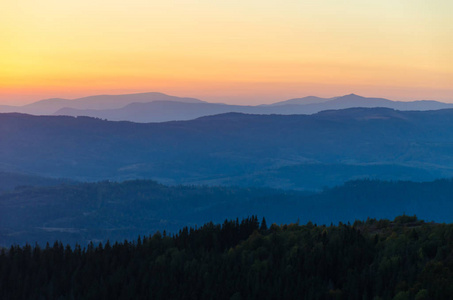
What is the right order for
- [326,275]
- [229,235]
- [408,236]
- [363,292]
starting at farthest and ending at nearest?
1. [229,235]
2. [408,236]
3. [326,275]
4. [363,292]

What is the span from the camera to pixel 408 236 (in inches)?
2381

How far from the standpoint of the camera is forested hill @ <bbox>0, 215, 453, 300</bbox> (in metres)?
51.6

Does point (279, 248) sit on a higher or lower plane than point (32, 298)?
higher

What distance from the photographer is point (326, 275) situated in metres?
55.9

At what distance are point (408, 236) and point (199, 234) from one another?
24.4 m

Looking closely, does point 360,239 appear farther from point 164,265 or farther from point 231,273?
point 164,265

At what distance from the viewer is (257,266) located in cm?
5928

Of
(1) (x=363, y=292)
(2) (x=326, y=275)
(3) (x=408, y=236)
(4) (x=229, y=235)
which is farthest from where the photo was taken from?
(4) (x=229, y=235)

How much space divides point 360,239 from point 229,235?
57.3 feet

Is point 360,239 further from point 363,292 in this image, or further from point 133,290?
point 133,290

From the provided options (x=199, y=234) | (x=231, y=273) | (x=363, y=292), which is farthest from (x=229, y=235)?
(x=363, y=292)

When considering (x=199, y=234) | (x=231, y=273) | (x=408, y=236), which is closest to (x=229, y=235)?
(x=199, y=234)

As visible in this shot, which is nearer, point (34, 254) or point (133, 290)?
point (133, 290)

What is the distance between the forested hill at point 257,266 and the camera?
51.6 meters
